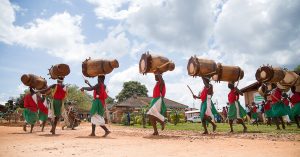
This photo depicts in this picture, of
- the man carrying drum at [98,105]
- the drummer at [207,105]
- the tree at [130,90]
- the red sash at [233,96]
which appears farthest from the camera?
the tree at [130,90]

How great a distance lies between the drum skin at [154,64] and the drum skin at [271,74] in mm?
5278

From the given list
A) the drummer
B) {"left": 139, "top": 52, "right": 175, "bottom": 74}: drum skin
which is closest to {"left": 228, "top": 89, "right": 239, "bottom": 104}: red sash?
the drummer

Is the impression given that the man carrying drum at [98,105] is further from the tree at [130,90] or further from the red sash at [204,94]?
the tree at [130,90]

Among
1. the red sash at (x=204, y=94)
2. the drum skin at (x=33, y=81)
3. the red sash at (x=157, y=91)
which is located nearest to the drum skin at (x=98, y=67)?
the red sash at (x=157, y=91)

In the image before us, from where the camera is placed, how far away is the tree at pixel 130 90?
80.2m

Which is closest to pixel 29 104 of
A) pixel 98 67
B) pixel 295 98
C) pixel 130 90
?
pixel 98 67

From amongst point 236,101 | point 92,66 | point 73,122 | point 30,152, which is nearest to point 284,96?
point 236,101

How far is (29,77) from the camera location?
13164 mm

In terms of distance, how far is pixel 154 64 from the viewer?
1016cm

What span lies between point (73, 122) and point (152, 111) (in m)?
9.00

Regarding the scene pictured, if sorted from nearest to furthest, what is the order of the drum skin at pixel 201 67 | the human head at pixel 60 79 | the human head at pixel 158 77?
the human head at pixel 158 77 < the drum skin at pixel 201 67 < the human head at pixel 60 79

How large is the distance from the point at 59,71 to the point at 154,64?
3994mm

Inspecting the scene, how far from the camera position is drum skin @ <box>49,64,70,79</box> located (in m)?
11.7

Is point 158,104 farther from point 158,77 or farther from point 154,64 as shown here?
point 154,64
